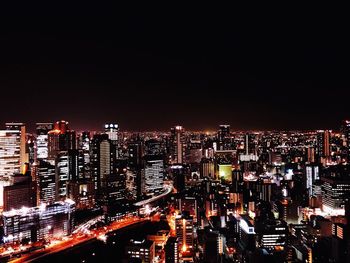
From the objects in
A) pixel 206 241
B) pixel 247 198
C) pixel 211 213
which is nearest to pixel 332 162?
pixel 247 198

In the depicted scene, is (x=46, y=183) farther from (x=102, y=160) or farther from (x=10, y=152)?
(x=102, y=160)

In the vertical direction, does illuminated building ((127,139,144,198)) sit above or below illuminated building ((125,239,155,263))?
above

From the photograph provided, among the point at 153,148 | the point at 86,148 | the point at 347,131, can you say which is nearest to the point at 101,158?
the point at 86,148

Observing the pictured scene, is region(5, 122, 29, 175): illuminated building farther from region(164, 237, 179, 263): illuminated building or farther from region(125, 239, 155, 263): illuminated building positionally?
region(164, 237, 179, 263): illuminated building

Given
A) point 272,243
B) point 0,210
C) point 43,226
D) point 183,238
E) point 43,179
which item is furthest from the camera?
point 43,179

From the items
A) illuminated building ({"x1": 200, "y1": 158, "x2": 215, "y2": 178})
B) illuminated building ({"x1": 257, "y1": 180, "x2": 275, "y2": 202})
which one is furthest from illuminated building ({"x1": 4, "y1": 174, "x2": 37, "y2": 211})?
illuminated building ({"x1": 200, "y1": 158, "x2": 215, "y2": 178})

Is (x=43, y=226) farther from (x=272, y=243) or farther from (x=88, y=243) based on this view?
(x=272, y=243)

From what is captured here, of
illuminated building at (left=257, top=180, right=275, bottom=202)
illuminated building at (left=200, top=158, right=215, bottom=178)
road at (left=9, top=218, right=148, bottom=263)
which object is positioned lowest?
road at (left=9, top=218, right=148, bottom=263)
